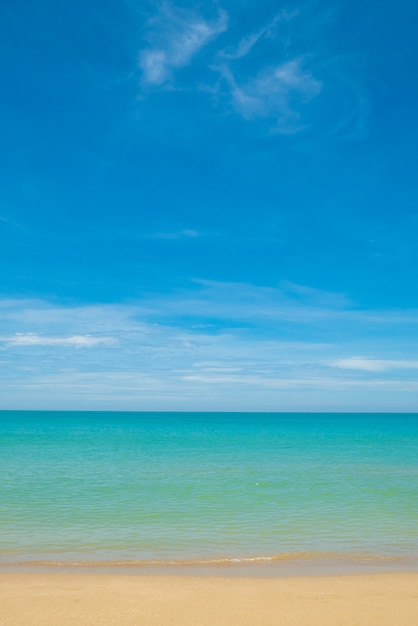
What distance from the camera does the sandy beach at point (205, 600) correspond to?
26.1ft

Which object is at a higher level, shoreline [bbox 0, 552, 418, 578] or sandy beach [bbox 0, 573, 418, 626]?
sandy beach [bbox 0, 573, 418, 626]

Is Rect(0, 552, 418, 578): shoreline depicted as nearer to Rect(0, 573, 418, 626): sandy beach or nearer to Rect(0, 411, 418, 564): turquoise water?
Rect(0, 411, 418, 564): turquoise water

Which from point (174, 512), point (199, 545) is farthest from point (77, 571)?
point (174, 512)

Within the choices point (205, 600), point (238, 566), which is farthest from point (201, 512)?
point (205, 600)

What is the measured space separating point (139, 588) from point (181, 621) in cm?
165

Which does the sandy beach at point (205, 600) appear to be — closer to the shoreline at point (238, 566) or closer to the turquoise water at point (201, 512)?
the shoreline at point (238, 566)

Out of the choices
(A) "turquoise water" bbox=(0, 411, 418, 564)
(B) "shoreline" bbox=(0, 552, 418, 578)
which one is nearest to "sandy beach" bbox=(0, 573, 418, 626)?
(B) "shoreline" bbox=(0, 552, 418, 578)

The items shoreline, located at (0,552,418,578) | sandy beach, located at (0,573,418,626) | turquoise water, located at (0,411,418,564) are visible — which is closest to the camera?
sandy beach, located at (0,573,418,626)

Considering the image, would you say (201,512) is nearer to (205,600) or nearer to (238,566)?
(238,566)

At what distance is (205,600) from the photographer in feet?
28.7

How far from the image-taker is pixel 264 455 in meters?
37.5

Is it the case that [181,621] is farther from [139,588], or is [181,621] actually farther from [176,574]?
[176,574]

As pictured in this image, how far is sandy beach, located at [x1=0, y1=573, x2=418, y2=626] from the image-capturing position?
26.1 ft

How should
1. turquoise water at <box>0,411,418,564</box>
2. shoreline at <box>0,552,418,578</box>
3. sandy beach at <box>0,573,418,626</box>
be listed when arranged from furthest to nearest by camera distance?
1. turquoise water at <box>0,411,418,564</box>
2. shoreline at <box>0,552,418,578</box>
3. sandy beach at <box>0,573,418,626</box>
